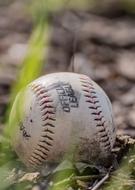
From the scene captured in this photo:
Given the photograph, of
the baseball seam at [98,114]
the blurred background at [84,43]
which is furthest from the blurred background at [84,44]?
the baseball seam at [98,114]

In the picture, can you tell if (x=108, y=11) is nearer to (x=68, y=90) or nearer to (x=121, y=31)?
(x=121, y=31)

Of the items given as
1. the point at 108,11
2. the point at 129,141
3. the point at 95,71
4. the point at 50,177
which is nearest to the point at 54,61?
the point at 95,71

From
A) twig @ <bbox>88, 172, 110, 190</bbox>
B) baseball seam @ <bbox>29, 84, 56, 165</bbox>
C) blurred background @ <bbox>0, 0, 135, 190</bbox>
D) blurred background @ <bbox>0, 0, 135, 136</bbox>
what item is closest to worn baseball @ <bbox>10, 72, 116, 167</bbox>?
baseball seam @ <bbox>29, 84, 56, 165</bbox>

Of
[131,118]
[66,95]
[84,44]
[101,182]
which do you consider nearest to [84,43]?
[84,44]

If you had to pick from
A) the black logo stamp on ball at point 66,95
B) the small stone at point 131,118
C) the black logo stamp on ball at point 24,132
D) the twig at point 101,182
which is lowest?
the small stone at point 131,118

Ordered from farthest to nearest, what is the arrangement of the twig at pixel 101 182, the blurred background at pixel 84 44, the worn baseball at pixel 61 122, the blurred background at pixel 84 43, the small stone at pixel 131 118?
the blurred background at pixel 84 43, the blurred background at pixel 84 44, the small stone at pixel 131 118, the worn baseball at pixel 61 122, the twig at pixel 101 182

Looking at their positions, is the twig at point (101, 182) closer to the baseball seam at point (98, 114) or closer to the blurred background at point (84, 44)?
the baseball seam at point (98, 114)

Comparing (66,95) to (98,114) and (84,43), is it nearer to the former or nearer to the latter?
(98,114)
